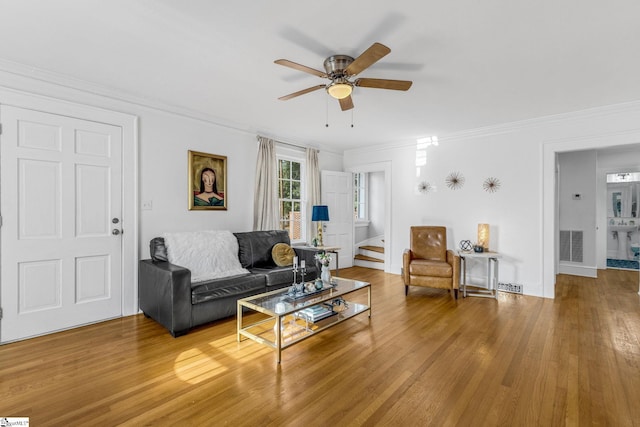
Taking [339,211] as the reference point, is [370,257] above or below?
below

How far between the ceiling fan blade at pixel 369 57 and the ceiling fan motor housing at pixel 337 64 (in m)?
0.15

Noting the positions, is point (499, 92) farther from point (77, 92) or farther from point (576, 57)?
point (77, 92)

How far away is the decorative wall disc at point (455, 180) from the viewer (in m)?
4.88

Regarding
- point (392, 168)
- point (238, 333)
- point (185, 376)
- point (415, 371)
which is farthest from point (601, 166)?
point (185, 376)

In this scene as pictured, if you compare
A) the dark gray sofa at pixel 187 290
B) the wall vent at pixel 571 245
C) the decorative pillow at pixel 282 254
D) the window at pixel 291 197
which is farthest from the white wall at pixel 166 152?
the wall vent at pixel 571 245

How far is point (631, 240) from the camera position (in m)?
6.73

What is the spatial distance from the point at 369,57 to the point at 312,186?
3538 mm

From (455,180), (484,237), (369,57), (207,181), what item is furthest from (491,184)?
(207,181)

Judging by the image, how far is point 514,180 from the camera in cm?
438

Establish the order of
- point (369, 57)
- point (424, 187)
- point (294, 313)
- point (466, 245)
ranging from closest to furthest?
point (369, 57) → point (294, 313) → point (466, 245) → point (424, 187)

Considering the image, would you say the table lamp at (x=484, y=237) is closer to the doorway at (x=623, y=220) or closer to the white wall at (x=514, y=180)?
the white wall at (x=514, y=180)

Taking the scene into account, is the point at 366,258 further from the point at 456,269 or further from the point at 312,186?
the point at 456,269

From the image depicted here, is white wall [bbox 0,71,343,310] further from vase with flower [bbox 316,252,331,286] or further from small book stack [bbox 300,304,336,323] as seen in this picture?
small book stack [bbox 300,304,336,323]

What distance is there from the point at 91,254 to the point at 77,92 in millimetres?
1684
